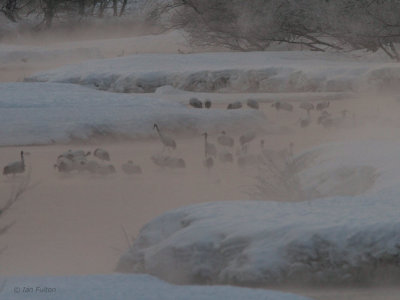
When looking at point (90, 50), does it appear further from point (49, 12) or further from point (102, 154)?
point (102, 154)

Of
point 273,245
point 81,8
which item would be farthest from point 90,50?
point 273,245

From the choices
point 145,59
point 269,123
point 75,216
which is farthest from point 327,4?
point 75,216

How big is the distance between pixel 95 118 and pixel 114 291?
10222mm

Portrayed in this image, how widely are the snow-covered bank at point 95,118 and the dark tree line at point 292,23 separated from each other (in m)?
7.26

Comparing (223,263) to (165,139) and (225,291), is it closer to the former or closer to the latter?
(225,291)

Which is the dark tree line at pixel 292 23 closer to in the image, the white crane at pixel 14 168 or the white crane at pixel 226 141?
the white crane at pixel 226 141

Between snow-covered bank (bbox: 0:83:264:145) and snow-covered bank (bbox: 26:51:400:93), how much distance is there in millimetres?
4860

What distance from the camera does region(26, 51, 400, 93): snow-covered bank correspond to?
2058 centimetres

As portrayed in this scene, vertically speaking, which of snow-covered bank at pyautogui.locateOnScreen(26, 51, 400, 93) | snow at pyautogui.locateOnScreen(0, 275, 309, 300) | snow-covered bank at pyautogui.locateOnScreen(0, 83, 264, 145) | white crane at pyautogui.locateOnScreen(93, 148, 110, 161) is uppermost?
snow at pyautogui.locateOnScreen(0, 275, 309, 300)

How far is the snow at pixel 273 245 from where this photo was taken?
4.90 metres

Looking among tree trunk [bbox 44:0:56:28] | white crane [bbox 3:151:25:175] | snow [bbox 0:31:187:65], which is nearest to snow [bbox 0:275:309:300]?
white crane [bbox 3:151:25:175]

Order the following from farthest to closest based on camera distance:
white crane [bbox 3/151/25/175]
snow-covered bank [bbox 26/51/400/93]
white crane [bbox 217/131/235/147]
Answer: snow-covered bank [bbox 26/51/400/93], white crane [bbox 217/131/235/147], white crane [bbox 3/151/25/175]

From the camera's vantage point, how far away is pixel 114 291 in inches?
174

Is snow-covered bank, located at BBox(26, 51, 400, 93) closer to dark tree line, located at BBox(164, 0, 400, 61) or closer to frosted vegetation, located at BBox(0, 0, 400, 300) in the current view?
frosted vegetation, located at BBox(0, 0, 400, 300)
